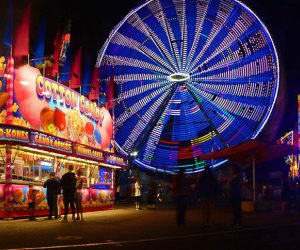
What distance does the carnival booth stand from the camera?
53.7 feet

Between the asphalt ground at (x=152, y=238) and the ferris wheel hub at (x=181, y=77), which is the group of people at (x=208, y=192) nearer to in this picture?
the asphalt ground at (x=152, y=238)

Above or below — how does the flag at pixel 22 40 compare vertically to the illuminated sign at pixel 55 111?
above

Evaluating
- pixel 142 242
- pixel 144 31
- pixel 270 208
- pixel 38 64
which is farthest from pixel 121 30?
pixel 142 242

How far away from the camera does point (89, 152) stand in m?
21.4

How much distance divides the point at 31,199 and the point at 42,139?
211 centimetres

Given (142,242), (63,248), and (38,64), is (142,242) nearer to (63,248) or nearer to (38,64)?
(63,248)

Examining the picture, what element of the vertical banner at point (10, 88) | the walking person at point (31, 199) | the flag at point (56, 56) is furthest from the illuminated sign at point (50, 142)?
the flag at point (56, 56)

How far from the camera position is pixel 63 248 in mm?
8414

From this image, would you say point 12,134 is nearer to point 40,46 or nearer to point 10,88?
point 10,88

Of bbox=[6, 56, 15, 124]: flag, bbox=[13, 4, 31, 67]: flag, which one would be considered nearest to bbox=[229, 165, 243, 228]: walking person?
bbox=[6, 56, 15, 124]: flag

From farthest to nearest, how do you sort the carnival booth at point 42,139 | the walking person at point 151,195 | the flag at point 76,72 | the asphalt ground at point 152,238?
the walking person at point 151,195 → the flag at point 76,72 → the carnival booth at point 42,139 → the asphalt ground at point 152,238

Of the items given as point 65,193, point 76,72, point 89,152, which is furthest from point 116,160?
point 65,193

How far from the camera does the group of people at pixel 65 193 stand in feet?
48.7

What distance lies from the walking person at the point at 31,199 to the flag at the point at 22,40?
15.0ft
